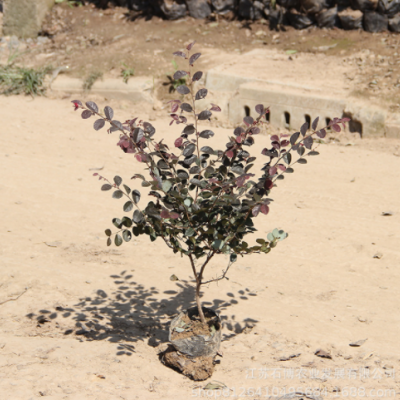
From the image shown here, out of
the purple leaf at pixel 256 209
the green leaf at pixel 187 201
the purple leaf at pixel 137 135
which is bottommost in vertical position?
the green leaf at pixel 187 201

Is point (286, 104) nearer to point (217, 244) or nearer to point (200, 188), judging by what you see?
point (200, 188)

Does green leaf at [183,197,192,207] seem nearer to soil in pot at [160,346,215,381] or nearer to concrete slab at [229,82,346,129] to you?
soil in pot at [160,346,215,381]

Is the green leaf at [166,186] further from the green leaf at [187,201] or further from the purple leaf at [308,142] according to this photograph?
the purple leaf at [308,142]

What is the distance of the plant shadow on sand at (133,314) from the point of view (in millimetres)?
3520

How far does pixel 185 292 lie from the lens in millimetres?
4059

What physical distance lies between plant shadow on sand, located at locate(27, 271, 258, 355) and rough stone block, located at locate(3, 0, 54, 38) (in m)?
8.18

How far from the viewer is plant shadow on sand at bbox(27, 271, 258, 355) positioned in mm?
3520

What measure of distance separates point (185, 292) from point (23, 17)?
869 cm

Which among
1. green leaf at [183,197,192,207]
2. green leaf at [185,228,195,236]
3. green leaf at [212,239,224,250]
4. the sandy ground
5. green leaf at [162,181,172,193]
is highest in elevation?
green leaf at [162,181,172,193]

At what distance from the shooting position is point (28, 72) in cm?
850

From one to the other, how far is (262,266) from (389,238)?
4.25 ft

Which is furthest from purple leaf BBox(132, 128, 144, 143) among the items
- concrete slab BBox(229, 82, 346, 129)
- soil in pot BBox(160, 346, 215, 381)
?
concrete slab BBox(229, 82, 346, 129)

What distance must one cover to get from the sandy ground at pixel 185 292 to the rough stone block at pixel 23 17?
5.24 metres

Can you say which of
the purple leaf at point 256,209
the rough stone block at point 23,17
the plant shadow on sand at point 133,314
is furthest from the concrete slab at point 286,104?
the rough stone block at point 23,17
